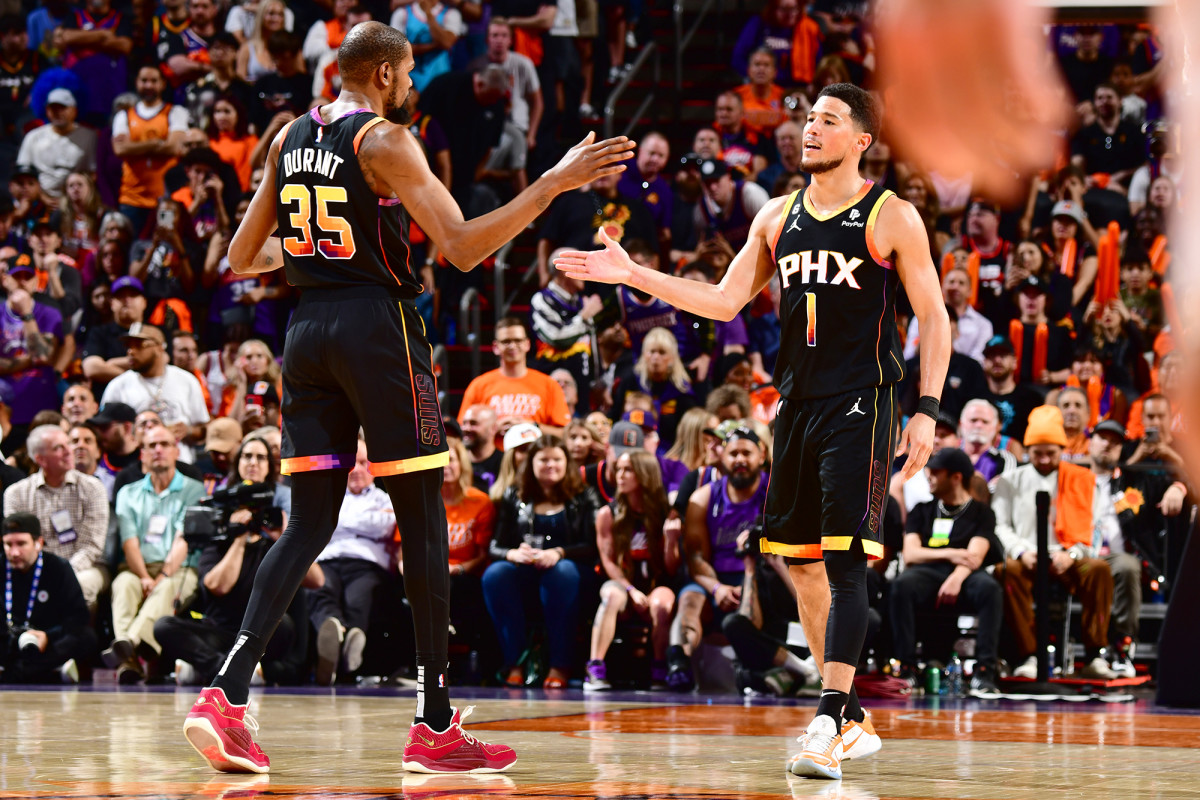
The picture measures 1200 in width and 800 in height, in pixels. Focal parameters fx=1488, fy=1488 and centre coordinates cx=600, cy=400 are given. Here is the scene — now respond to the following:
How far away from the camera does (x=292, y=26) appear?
15.2 meters

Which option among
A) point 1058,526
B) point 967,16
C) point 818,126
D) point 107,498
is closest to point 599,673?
point 1058,526

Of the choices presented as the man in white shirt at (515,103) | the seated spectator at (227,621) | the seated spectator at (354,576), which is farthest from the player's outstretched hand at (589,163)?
the man in white shirt at (515,103)

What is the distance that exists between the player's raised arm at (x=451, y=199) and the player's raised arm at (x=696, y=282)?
1.46 feet

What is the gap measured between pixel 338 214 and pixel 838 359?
176cm

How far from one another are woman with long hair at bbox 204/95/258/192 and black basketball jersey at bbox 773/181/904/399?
1019cm

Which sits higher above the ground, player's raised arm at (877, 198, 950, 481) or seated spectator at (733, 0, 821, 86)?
seated spectator at (733, 0, 821, 86)

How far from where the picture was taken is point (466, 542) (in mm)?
10156

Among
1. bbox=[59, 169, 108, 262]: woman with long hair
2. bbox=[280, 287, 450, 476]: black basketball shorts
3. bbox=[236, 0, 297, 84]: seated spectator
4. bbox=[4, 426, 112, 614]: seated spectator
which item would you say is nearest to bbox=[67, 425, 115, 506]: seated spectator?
bbox=[4, 426, 112, 614]: seated spectator

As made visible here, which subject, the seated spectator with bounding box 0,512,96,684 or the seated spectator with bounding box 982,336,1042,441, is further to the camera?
the seated spectator with bounding box 982,336,1042,441

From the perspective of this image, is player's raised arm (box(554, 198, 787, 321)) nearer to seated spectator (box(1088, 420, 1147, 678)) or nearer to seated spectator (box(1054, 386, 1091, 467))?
seated spectator (box(1088, 420, 1147, 678))

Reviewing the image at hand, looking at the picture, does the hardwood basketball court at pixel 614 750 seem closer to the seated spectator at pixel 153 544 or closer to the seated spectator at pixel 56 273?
the seated spectator at pixel 153 544

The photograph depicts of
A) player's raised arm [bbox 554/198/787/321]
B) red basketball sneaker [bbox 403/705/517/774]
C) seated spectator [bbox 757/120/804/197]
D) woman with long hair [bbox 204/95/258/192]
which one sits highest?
woman with long hair [bbox 204/95/258/192]

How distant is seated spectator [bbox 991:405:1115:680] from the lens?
9188 millimetres

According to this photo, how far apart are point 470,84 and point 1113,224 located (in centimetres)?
591
